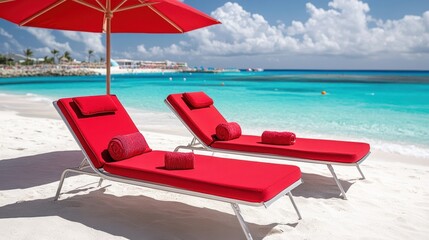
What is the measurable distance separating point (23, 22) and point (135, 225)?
316 cm

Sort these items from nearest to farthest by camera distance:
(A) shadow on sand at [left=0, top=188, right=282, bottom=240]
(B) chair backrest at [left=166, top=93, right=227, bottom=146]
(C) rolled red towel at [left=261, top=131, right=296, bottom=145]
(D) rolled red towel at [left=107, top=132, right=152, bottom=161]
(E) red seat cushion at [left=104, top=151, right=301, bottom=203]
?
(E) red seat cushion at [left=104, top=151, right=301, bottom=203]
(A) shadow on sand at [left=0, top=188, right=282, bottom=240]
(D) rolled red towel at [left=107, top=132, right=152, bottom=161]
(C) rolled red towel at [left=261, top=131, right=296, bottom=145]
(B) chair backrest at [left=166, top=93, right=227, bottom=146]

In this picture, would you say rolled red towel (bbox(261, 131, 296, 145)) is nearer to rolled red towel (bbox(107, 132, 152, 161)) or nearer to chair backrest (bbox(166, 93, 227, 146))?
chair backrest (bbox(166, 93, 227, 146))

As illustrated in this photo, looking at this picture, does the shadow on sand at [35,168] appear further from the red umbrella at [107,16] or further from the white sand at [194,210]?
the red umbrella at [107,16]

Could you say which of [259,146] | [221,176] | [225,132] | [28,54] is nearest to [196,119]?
[225,132]

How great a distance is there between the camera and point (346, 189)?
3967 mm

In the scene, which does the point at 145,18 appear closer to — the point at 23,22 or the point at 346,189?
the point at 23,22

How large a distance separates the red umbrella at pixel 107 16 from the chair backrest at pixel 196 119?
2.67ft

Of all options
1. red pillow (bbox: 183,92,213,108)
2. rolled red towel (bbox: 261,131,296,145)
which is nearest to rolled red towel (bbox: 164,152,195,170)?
rolled red towel (bbox: 261,131,296,145)

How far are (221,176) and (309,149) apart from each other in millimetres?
1372

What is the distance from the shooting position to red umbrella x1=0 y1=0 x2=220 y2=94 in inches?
177

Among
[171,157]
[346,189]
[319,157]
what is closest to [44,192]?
[171,157]

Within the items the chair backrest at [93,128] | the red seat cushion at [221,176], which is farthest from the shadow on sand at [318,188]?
the chair backrest at [93,128]

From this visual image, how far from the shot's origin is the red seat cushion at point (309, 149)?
3699 mm

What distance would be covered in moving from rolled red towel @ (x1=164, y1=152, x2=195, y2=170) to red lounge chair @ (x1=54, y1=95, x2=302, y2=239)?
2.4 inches
